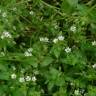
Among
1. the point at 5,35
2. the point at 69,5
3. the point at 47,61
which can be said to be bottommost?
the point at 47,61

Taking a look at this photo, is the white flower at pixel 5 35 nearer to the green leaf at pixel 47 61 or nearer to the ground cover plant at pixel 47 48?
the ground cover plant at pixel 47 48

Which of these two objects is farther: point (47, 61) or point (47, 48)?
point (47, 48)

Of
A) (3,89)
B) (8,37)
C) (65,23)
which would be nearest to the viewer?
(3,89)

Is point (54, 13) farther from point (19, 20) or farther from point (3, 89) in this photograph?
point (3, 89)

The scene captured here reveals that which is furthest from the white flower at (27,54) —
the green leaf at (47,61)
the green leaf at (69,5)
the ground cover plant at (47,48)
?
the green leaf at (69,5)

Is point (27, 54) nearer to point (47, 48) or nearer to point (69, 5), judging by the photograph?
point (47, 48)

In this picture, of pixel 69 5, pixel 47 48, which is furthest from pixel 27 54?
pixel 69 5

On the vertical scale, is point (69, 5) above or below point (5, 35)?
above

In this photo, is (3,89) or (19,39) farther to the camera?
(19,39)

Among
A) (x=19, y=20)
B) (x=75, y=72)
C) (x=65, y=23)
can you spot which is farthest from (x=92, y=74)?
(x=19, y=20)
